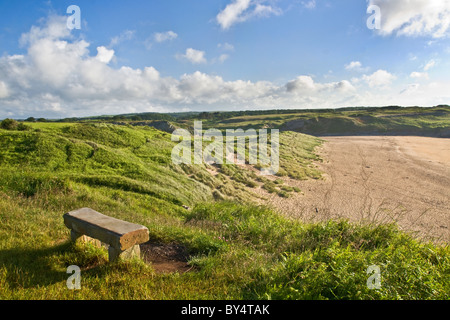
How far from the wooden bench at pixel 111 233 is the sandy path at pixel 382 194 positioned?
7.34 metres

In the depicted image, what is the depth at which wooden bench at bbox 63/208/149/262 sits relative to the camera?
3.77m

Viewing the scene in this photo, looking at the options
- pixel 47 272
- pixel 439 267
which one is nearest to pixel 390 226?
pixel 439 267

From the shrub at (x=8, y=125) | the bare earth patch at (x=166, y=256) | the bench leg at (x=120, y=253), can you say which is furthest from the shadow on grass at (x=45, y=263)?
the shrub at (x=8, y=125)

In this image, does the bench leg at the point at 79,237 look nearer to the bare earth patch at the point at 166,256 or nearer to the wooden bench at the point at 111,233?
the wooden bench at the point at 111,233

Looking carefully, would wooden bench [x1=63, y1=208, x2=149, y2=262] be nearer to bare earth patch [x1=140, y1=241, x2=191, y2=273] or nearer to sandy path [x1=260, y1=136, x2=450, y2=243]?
bare earth patch [x1=140, y1=241, x2=191, y2=273]

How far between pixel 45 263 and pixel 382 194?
23260 millimetres

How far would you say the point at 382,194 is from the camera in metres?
20.8

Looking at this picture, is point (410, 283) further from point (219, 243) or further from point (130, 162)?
point (130, 162)

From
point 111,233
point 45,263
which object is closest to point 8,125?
point 45,263

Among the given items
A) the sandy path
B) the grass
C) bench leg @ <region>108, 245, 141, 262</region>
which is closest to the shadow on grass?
the grass

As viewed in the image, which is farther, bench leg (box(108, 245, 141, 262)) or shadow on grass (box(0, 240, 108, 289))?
bench leg (box(108, 245, 141, 262))

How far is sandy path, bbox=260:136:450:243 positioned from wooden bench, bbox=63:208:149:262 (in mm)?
7338

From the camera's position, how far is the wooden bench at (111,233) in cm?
377
